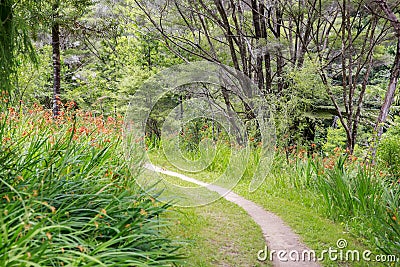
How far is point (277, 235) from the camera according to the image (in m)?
5.02

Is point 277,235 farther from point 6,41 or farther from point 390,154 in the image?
point 6,41

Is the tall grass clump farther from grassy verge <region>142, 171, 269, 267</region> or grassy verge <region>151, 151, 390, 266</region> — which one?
→ grassy verge <region>151, 151, 390, 266</region>

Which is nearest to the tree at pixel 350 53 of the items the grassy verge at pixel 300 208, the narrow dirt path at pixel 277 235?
the grassy verge at pixel 300 208

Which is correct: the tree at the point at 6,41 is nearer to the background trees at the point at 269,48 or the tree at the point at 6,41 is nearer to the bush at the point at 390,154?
the background trees at the point at 269,48

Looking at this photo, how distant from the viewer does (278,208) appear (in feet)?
20.9

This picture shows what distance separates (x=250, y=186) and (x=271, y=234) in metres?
2.91

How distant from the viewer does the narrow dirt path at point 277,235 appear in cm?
425

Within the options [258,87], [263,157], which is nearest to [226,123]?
[258,87]

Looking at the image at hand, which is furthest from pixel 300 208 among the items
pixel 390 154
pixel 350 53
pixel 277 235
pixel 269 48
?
pixel 350 53

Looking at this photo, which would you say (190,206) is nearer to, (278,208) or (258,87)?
(278,208)

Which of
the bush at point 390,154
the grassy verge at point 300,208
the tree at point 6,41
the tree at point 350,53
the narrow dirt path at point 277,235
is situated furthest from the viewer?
the tree at point 350,53

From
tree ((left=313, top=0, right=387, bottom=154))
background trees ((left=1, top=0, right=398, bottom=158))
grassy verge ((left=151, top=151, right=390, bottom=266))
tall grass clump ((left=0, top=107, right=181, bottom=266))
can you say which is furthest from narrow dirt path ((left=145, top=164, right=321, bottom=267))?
background trees ((left=1, top=0, right=398, bottom=158))

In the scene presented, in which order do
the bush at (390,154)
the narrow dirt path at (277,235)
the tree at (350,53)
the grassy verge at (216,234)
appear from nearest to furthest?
the grassy verge at (216,234)
the narrow dirt path at (277,235)
the bush at (390,154)
the tree at (350,53)

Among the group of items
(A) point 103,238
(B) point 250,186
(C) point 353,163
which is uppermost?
(A) point 103,238
